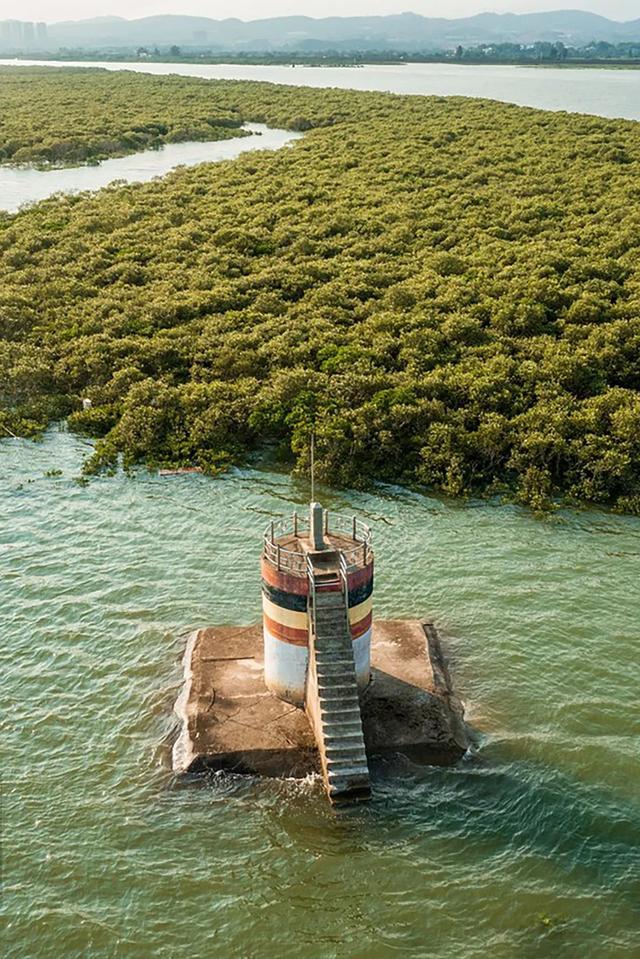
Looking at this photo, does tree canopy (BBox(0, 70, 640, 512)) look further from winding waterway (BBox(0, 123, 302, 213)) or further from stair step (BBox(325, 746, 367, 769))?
stair step (BBox(325, 746, 367, 769))

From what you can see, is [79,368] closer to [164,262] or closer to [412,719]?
[164,262]

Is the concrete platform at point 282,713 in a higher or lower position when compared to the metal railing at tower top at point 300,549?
lower

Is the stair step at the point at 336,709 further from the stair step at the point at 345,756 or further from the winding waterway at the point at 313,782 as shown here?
the winding waterway at the point at 313,782

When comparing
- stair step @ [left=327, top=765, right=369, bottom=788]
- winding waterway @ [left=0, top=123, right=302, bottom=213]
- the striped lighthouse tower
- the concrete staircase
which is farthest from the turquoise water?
winding waterway @ [left=0, top=123, right=302, bottom=213]

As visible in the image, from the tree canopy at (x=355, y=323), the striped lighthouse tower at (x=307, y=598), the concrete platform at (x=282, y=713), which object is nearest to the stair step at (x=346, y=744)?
the concrete platform at (x=282, y=713)

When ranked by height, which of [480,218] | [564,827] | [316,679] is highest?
[480,218]

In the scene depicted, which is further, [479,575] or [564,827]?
[479,575]

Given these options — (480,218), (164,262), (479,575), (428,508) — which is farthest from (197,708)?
Answer: (480,218)
